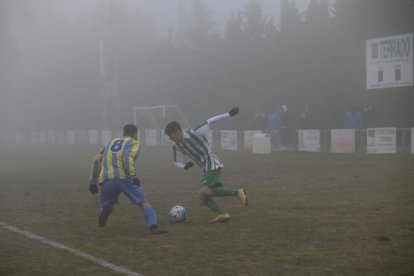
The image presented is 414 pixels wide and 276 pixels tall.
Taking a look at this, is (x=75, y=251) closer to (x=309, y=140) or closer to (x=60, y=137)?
(x=309, y=140)

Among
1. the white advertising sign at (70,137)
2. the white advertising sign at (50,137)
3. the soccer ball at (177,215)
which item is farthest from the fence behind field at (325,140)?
the soccer ball at (177,215)

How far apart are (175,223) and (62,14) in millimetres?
43228

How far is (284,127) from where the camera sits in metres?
31.1

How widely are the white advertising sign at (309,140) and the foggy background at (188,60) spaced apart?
275 centimetres

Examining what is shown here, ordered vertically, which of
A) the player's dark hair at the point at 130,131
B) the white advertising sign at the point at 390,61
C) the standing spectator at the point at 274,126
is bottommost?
the standing spectator at the point at 274,126

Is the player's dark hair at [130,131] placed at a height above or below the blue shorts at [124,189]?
above

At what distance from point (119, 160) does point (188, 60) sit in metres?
38.3

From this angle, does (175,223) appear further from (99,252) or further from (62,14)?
(62,14)

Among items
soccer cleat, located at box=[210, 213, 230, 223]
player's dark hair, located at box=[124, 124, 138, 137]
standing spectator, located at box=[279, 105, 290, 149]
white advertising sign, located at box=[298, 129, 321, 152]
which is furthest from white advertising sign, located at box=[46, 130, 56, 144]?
player's dark hair, located at box=[124, 124, 138, 137]

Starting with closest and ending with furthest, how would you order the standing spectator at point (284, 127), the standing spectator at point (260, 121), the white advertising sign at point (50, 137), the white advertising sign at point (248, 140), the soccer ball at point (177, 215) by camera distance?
the soccer ball at point (177, 215), the standing spectator at point (284, 127), the standing spectator at point (260, 121), the white advertising sign at point (248, 140), the white advertising sign at point (50, 137)

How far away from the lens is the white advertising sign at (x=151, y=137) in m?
40.9

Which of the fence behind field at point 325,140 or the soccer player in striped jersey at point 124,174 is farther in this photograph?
the fence behind field at point 325,140

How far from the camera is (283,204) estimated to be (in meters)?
12.8

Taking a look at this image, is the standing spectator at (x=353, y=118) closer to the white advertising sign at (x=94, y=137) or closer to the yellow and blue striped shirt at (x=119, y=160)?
the yellow and blue striped shirt at (x=119, y=160)
